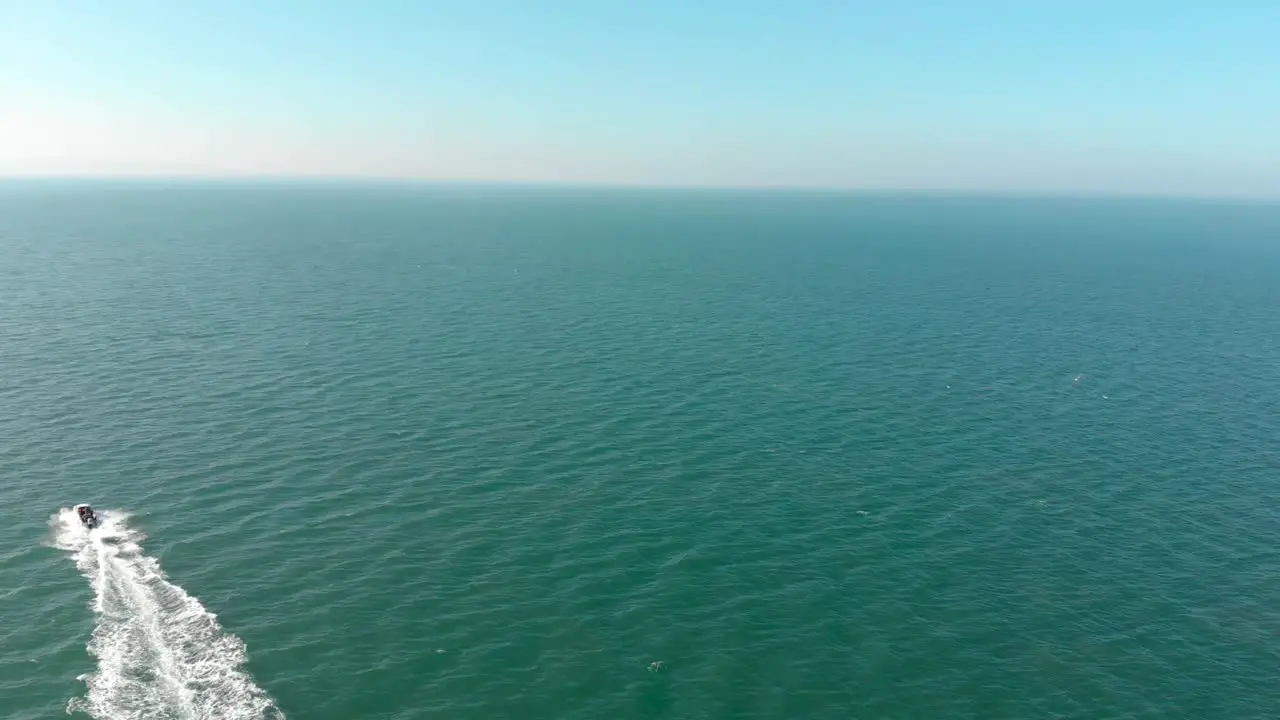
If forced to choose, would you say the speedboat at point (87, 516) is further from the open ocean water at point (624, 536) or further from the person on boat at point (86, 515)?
the open ocean water at point (624, 536)

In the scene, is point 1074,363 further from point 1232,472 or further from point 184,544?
point 184,544

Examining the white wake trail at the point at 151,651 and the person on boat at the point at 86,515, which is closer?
the white wake trail at the point at 151,651

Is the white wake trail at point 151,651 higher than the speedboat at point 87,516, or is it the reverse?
the speedboat at point 87,516

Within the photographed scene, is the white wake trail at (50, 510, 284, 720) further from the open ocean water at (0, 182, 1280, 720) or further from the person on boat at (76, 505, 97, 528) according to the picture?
the person on boat at (76, 505, 97, 528)

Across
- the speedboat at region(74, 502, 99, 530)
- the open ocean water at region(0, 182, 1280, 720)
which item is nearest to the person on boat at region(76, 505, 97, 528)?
the speedboat at region(74, 502, 99, 530)

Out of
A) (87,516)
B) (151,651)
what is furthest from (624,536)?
(87,516)

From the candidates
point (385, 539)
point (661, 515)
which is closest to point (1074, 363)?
point (661, 515)

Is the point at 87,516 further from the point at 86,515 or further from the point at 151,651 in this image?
the point at 151,651

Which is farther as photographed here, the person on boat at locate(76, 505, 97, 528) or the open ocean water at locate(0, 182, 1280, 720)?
the person on boat at locate(76, 505, 97, 528)

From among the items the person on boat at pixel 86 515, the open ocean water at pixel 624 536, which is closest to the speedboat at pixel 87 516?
the person on boat at pixel 86 515
